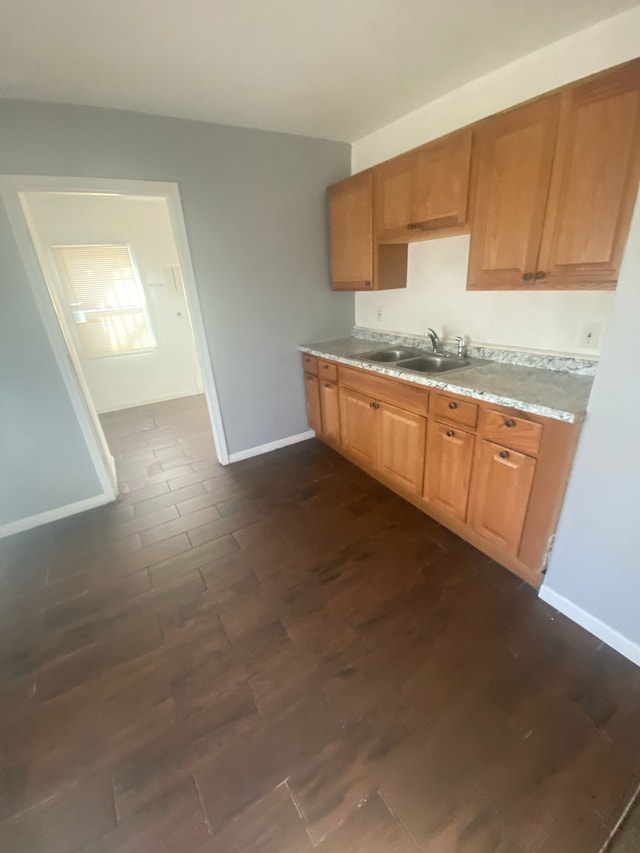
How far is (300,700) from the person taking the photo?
1.37 metres

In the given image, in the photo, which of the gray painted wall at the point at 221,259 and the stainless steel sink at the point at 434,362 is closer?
the gray painted wall at the point at 221,259

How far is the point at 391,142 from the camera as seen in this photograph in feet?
8.38

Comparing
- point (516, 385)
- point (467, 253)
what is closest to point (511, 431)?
point (516, 385)

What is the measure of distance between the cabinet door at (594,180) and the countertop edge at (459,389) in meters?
0.57

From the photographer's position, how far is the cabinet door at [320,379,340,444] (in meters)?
2.91

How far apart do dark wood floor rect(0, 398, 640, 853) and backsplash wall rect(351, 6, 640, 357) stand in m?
1.33

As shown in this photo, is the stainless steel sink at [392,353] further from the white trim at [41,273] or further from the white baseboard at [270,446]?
the white trim at [41,273]

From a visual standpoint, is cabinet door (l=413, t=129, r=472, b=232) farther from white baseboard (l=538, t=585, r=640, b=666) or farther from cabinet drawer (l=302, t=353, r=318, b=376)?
white baseboard (l=538, t=585, r=640, b=666)

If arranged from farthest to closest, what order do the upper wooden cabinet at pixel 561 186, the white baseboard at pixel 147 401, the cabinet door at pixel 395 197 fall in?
the white baseboard at pixel 147 401
the cabinet door at pixel 395 197
the upper wooden cabinet at pixel 561 186

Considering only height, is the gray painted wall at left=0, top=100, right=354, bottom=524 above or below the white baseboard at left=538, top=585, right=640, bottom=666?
above

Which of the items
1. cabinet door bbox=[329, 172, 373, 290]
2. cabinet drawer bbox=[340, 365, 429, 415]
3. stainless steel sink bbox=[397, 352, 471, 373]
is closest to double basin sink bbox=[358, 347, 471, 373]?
stainless steel sink bbox=[397, 352, 471, 373]

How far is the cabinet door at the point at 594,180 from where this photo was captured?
1308 millimetres

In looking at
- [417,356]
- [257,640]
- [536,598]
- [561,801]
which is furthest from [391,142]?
[561,801]

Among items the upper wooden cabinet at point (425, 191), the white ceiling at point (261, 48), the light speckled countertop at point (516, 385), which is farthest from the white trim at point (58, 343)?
the upper wooden cabinet at point (425, 191)
